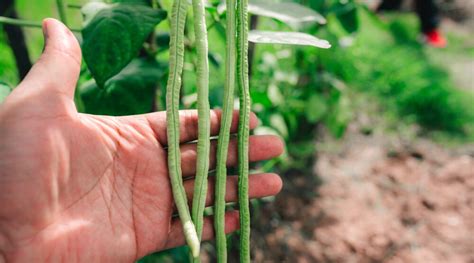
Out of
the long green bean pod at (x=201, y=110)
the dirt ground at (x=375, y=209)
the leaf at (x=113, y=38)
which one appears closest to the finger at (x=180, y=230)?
the long green bean pod at (x=201, y=110)

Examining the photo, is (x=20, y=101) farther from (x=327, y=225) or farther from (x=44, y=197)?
(x=327, y=225)

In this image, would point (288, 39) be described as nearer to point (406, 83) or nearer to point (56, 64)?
point (56, 64)

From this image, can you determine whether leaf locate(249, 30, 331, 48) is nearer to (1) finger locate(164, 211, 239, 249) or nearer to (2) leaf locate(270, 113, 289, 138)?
(1) finger locate(164, 211, 239, 249)

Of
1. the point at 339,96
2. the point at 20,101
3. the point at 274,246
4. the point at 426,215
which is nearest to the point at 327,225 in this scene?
the point at 274,246

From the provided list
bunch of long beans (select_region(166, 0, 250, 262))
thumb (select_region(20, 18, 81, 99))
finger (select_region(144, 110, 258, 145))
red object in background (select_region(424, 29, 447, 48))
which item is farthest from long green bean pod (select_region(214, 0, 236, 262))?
red object in background (select_region(424, 29, 447, 48))

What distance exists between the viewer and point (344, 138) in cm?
233

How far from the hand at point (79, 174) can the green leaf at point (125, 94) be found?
0.03 m

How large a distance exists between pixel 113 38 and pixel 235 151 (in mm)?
416

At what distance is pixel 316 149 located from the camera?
2.21 m

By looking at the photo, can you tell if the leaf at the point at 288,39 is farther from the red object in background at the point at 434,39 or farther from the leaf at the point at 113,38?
the red object in background at the point at 434,39

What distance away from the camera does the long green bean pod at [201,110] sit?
3.03ft

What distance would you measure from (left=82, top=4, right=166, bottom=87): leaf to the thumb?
3 cm

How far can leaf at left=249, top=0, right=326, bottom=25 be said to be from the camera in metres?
1.03

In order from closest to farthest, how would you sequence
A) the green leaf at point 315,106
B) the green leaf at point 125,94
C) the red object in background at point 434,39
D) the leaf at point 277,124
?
the green leaf at point 125,94, the leaf at point 277,124, the green leaf at point 315,106, the red object in background at point 434,39
